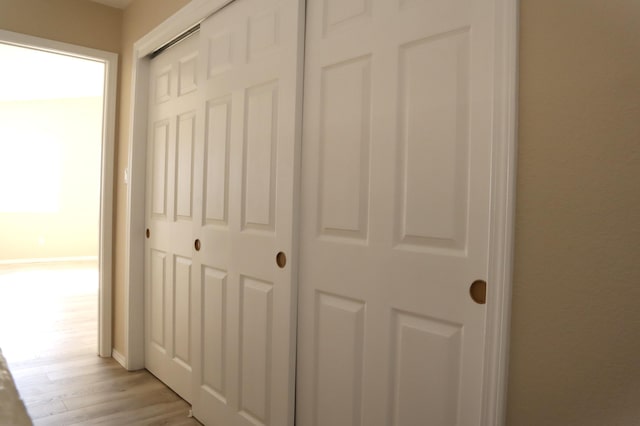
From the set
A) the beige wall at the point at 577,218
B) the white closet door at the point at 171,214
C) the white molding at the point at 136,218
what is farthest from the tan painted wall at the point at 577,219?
the white molding at the point at 136,218

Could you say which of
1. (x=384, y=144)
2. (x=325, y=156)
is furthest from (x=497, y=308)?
(x=325, y=156)

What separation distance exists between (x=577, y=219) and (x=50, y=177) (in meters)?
8.53

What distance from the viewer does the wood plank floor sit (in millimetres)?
2340

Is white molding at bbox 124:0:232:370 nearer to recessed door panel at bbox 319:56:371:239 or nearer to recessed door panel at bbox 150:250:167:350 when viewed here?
recessed door panel at bbox 150:250:167:350

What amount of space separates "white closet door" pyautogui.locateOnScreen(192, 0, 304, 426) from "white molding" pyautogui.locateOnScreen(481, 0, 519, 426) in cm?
81

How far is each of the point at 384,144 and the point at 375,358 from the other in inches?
26.8

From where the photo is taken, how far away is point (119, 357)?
3.15m

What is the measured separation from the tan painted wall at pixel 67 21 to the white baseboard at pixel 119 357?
7.28 feet

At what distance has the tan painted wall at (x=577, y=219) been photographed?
86 cm

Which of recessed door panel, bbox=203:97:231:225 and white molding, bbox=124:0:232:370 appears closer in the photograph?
recessed door panel, bbox=203:97:231:225

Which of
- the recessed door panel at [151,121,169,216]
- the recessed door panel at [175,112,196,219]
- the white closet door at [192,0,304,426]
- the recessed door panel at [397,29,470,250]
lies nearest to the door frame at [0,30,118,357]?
the recessed door panel at [151,121,169,216]

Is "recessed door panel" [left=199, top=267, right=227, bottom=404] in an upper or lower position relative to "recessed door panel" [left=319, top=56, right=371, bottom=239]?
lower

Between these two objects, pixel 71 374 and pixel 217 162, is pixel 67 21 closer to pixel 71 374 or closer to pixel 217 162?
pixel 217 162

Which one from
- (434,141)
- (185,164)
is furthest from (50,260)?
(434,141)
